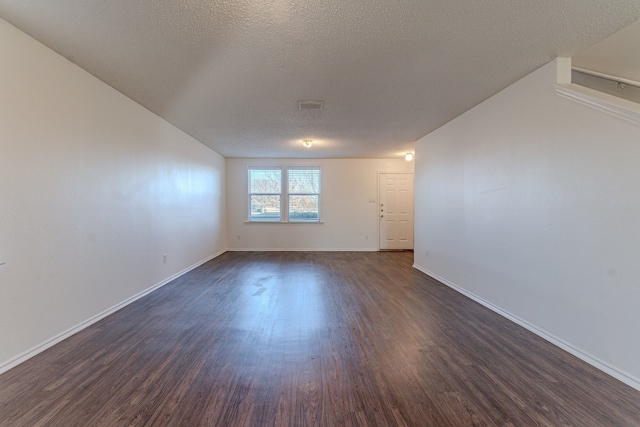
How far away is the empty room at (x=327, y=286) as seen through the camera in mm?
1644

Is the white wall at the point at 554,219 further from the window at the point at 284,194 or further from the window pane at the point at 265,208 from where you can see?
the window pane at the point at 265,208

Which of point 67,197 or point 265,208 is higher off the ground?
point 67,197

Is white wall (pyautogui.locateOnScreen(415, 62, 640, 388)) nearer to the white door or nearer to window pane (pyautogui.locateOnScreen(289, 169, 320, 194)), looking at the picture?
the white door

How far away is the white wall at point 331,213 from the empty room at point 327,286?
10.3 ft

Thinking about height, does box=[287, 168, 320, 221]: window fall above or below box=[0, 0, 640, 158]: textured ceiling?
below

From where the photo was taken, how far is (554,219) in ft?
7.43

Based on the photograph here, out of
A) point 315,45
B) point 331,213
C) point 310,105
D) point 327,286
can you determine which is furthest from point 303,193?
point 315,45

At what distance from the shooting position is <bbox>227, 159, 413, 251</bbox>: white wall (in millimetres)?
6930

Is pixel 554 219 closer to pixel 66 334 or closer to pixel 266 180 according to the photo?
pixel 66 334

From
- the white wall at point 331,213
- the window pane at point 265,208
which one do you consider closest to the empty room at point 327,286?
the white wall at point 331,213

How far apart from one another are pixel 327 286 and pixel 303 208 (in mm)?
3435

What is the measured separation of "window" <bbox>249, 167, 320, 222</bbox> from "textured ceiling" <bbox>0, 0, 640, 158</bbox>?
11.4 ft

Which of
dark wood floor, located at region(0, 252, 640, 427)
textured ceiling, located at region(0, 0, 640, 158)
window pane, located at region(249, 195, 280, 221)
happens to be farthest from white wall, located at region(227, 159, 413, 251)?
dark wood floor, located at region(0, 252, 640, 427)

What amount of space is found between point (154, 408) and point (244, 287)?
7.44ft
